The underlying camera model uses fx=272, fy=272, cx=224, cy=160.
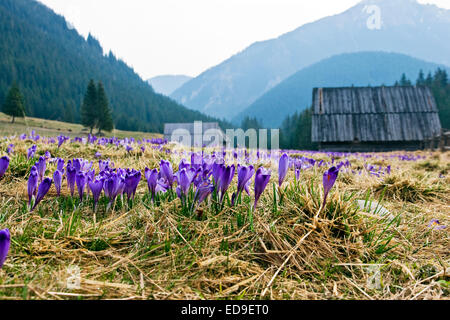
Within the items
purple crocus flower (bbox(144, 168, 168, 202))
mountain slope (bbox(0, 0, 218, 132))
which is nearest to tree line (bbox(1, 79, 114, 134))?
mountain slope (bbox(0, 0, 218, 132))

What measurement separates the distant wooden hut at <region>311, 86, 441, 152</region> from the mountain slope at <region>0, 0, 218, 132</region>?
73381 mm

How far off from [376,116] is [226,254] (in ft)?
79.8

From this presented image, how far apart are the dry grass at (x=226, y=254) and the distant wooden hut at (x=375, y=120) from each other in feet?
69.3

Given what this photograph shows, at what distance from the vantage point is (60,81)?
111m

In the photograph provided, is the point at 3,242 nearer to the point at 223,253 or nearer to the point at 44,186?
the point at 44,186

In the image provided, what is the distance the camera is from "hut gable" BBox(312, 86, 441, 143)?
21.4 metres

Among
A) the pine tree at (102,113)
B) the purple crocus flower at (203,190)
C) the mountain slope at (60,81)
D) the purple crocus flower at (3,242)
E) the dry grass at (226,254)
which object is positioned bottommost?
the dry grass at (226,254)

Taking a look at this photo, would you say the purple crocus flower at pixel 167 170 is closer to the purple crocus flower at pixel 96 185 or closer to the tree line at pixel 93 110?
the purple crocus flower at pixel 96 185

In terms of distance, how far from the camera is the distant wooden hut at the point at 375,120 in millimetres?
21422

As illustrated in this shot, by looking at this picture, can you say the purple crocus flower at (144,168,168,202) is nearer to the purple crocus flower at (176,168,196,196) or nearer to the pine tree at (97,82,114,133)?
Answer: the purple crocus flower at (176,168,196,196)

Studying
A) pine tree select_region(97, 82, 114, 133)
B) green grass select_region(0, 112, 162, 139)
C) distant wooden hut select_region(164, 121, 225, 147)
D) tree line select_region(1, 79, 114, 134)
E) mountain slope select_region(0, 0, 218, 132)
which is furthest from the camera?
mountain slope select_region(0, 0, 218, 132)

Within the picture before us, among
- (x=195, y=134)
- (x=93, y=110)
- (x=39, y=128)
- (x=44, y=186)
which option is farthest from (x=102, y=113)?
(x=44, y=186)

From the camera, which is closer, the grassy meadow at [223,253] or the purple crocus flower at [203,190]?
the grassy meadow at [223,253]

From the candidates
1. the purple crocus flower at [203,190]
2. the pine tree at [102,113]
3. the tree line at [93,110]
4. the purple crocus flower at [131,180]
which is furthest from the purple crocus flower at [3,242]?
the pine tree at [102,113]
